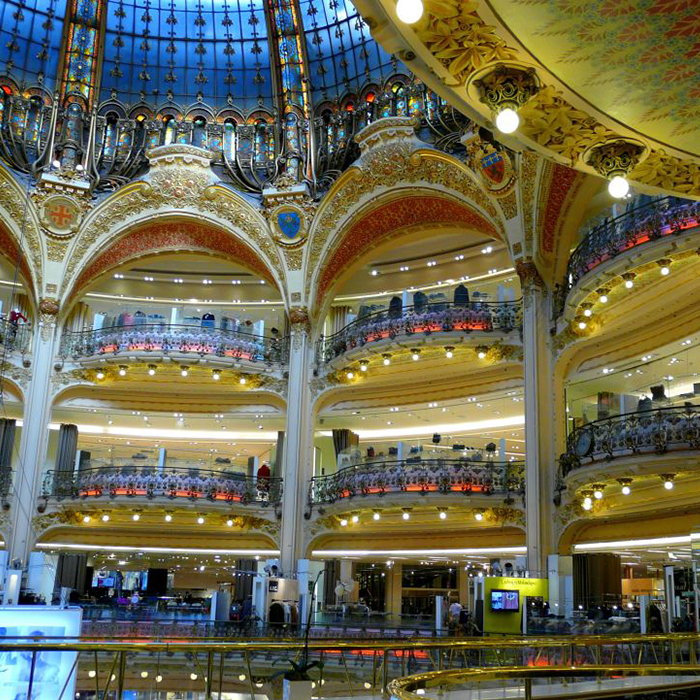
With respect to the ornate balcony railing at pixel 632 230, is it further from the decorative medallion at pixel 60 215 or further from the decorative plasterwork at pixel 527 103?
the decorative medallion at pixel 60 215

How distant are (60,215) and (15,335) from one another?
15.1 feet

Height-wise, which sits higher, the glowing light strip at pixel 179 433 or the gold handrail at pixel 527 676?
the glowing light strip at pixel 179 433

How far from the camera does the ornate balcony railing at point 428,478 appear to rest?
24812 millimetres

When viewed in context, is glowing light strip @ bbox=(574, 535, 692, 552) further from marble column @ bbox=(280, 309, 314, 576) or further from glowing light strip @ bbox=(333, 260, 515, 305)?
glowing light strip @ bbox=(333, 260, 515, 305)

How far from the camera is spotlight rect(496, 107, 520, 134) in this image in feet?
23.7

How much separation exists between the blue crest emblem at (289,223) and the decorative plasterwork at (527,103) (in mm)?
22331

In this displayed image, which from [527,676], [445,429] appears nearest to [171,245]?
[445,429]

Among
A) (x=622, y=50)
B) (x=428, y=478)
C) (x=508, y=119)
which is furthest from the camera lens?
(x=428, y=478)

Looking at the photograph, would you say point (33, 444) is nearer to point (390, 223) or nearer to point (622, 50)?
point (390, 223)

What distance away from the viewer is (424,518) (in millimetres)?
29031

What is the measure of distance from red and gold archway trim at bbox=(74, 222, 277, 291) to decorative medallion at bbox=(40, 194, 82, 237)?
1552 millimetres

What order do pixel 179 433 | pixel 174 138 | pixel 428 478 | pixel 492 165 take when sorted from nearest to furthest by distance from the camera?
1. pixel 492 165
2. pixel 428 478
3. pixel 174 138
4. pixel 179 433

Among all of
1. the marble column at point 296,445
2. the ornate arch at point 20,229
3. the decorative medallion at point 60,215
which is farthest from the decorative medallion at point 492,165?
the ornate arch at point 20,229

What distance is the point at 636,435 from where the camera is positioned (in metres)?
18.9
